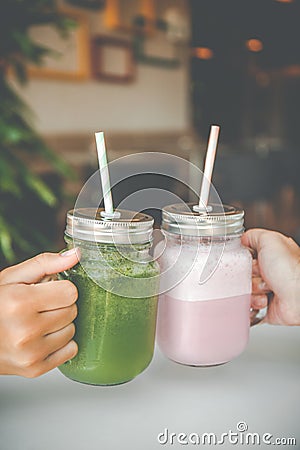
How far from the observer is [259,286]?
777 millimetres

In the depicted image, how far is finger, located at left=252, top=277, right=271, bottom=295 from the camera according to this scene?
2.55 feet

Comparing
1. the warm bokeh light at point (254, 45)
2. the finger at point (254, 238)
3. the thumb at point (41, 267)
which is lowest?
the finger at point (254, 238)

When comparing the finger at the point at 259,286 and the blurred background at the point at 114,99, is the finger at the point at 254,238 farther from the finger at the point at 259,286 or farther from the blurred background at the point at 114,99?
the blurred background at the point at 114,99

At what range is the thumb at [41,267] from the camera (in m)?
0.60

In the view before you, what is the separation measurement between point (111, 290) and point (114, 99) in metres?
3.40

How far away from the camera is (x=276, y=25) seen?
6.00 m

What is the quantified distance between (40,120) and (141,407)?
287 cm

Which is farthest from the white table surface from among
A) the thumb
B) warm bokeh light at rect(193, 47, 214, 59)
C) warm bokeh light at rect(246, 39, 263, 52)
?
warm bokeh light at rect(246, 39, 263, 52)

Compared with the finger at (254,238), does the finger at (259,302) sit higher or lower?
lower

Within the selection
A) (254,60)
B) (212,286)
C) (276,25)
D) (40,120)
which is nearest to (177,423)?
(212,286)

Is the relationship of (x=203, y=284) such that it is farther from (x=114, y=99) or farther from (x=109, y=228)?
(x=114, y=99)

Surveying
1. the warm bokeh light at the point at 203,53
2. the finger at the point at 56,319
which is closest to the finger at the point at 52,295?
the finger at the point at 56,319

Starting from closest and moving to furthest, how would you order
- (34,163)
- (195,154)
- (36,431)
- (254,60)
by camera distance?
(36,431) → (34,163) → (195,154) → (254,60)

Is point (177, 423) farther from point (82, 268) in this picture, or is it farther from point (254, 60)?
point (254, 60)
